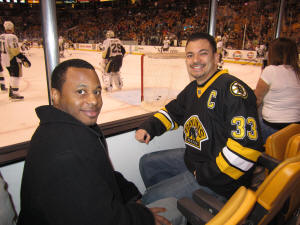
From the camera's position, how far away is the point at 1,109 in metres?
3.34

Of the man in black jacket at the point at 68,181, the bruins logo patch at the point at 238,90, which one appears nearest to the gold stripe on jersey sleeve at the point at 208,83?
the bruins logo patch at the point at 238,90

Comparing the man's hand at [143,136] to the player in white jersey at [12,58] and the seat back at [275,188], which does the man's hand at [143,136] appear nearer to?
the seat back at [275,188]

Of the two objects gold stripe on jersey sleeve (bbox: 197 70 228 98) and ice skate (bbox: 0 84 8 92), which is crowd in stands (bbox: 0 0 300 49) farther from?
gold stripe on jersey sleeve (bbox: 197 70 228 98)

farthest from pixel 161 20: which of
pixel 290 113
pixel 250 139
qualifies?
pixel 250 139

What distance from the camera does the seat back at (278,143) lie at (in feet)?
3.79

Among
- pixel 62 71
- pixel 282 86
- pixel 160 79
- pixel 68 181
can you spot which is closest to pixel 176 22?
pixel 160 79

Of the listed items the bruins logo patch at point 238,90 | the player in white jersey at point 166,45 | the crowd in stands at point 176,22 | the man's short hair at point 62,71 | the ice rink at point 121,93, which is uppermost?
the crowd in stands at point 176,22

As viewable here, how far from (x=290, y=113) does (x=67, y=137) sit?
1742 mm

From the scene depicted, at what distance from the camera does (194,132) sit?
1206 millimetres

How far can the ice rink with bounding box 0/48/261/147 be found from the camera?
2656 mm

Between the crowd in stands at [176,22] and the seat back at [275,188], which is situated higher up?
the crowd in stands at [176,22]

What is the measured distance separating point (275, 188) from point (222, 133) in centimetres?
43

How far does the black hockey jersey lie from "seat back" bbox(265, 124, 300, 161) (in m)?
0.20

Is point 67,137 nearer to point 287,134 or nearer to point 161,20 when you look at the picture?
point 287,134
